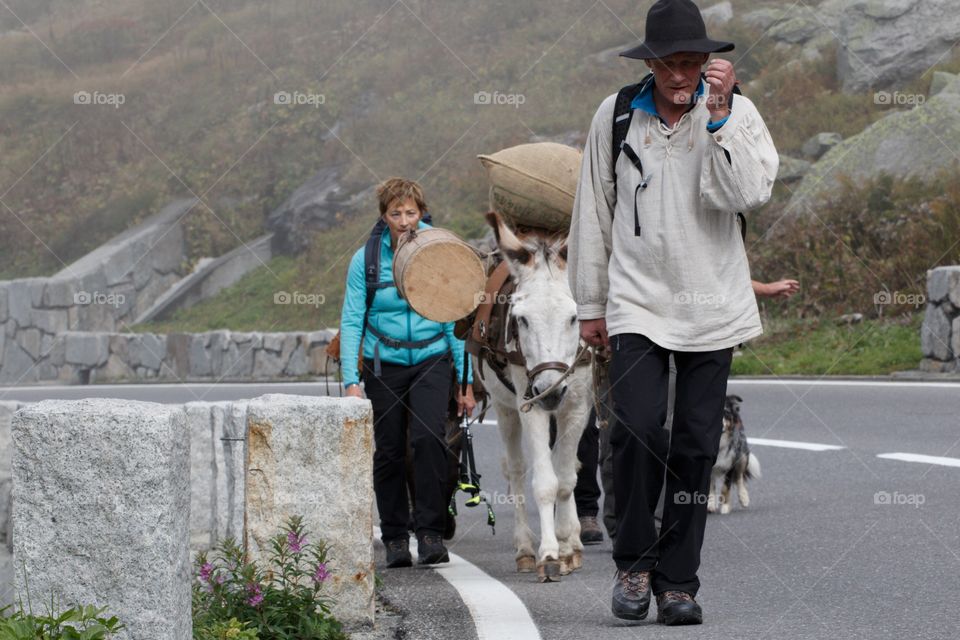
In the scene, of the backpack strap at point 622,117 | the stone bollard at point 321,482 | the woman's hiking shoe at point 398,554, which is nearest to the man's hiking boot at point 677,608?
the stone bollard at point 321,482

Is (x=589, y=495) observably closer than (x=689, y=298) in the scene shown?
No

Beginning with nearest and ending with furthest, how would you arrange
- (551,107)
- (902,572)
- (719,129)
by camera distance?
(719,129) < (902,572) < (551,107)

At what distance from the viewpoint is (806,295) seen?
2350 cm

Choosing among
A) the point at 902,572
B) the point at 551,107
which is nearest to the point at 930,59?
the point at 551,107

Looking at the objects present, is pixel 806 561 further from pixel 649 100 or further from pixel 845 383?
pixel 845 383

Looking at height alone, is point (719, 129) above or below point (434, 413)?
above

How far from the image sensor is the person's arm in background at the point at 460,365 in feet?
30.4

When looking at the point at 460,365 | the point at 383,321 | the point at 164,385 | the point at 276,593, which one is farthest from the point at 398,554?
the point at 164,385

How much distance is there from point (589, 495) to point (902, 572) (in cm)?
281

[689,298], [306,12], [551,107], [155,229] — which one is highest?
[306,12]

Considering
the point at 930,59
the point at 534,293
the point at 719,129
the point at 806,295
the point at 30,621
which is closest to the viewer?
the point at 30,621

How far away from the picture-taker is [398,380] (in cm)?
899

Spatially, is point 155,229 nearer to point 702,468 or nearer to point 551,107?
point 551,107

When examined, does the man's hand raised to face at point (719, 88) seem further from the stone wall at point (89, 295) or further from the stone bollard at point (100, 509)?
the stone wall at point (89, 295)
